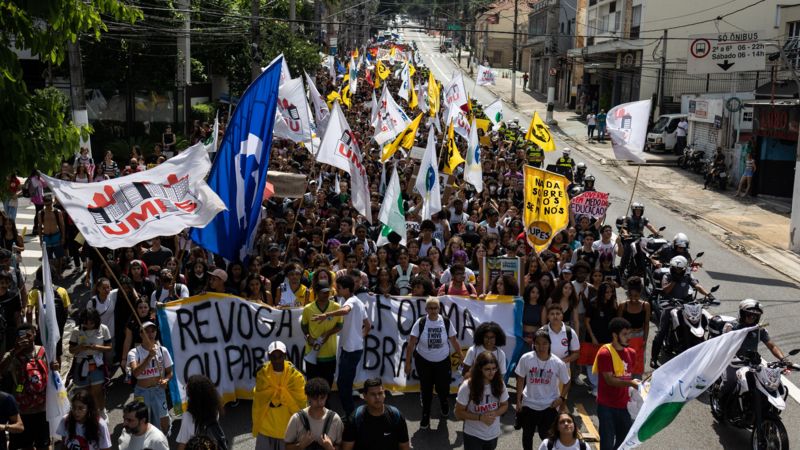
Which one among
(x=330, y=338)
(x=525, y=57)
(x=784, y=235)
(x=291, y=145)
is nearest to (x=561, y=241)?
(x=330, y=338)

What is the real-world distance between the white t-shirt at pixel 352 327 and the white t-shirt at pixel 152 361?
1712mm

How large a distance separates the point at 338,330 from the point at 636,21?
40099 mm

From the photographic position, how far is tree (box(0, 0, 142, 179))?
6.80 meters

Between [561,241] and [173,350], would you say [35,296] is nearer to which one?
[173,350]

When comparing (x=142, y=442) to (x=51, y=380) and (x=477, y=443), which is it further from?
(x=477, y=443)

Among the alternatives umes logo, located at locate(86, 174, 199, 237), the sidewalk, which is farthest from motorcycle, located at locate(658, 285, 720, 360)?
the sidewalk

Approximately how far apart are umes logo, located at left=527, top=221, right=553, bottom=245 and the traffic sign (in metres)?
15.0

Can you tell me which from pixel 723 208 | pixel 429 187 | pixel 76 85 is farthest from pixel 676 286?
pixel 76 85

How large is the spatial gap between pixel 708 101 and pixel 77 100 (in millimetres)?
20805

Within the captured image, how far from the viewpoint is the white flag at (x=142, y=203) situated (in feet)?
24.4

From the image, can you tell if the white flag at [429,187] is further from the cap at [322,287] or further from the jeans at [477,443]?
the jeans at [477,443]

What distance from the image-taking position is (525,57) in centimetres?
8400

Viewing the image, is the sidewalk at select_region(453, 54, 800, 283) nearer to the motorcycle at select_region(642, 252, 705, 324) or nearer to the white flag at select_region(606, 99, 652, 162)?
the motorcycle at select_region(642, 252, 705, 324)

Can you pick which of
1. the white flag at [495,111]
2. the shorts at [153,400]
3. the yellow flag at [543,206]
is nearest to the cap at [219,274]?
the shorts at [153,400]
